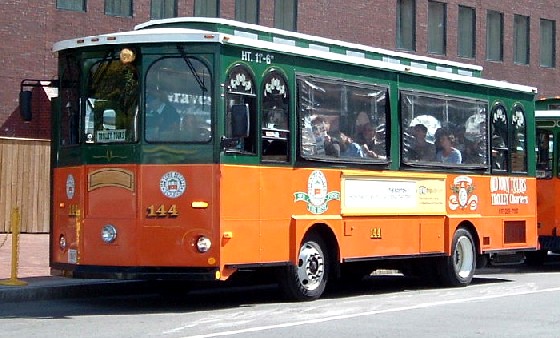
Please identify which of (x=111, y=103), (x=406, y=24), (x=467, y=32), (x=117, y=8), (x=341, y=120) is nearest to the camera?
(x=111, y=103)

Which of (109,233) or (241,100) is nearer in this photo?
(109,233)

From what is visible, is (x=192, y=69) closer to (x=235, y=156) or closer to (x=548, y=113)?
(x=235, y=156)

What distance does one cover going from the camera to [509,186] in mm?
19609

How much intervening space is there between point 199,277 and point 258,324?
125 cm

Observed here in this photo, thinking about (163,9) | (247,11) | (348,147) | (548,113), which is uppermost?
(247,11)

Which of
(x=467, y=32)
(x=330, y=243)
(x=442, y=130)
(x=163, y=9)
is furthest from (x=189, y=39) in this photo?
(x=467, y=32)

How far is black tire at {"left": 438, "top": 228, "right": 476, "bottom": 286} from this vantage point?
1827 cm

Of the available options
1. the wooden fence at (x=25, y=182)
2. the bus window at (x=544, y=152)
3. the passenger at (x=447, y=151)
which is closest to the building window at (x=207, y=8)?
the wooden fence at (x=25, y=182)

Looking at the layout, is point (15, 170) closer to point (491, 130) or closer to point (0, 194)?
point (0, 194)

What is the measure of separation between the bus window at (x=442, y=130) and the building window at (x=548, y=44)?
79.7 ft

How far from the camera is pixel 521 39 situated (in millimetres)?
41594

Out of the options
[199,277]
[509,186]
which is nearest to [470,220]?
[509,186]

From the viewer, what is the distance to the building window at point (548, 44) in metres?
42.5

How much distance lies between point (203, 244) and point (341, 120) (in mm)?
3083
